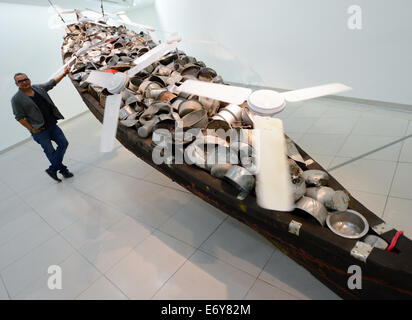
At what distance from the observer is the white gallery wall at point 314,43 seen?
3.38 meters

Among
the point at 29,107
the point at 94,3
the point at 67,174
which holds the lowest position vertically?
the point at 67,174

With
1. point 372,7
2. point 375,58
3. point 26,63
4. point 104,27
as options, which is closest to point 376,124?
point 375,58

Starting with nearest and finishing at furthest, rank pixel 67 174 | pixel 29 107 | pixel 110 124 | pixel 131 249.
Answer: pixel 110 124 → pixel 131 249 → pixel 29 107 → pixel 67 174

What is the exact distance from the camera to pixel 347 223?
4.14 ft

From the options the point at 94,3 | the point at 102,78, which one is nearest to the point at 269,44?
the point at 102,78

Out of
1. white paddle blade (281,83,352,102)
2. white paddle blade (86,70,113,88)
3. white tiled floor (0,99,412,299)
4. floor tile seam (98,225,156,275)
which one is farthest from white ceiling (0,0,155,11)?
white paddle blade (281,83,352,102)

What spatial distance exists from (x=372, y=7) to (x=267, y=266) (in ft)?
12.2

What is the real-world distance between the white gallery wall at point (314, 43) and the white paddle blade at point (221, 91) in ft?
11.3

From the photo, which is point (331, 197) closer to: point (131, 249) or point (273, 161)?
point (273, 161)

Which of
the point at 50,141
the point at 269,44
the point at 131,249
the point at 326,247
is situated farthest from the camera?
the point at 269,44

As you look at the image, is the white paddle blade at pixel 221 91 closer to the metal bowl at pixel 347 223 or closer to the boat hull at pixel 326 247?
the boat hull at pixel 326 247

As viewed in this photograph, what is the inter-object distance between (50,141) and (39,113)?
1.66 ft

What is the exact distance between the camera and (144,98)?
2303mm
